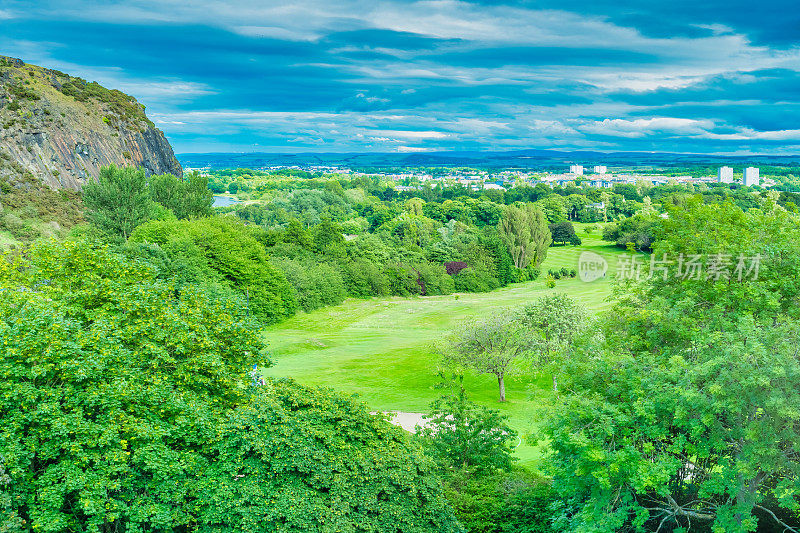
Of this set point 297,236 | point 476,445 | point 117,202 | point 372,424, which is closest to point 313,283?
point 297,236

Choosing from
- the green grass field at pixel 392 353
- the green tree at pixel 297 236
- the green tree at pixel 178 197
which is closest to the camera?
the green grass field at pixel 392 353

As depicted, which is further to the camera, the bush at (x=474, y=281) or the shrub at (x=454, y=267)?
the shrub at (x=454, y=267)

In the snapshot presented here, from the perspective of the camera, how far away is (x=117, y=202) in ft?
169

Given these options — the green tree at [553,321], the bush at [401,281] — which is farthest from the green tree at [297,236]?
the green tree at [553,321]

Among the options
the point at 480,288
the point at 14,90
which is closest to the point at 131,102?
the point at 14,90

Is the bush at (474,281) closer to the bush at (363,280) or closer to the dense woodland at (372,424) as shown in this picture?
the bush at (363,280)

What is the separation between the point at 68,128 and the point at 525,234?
69713 mm

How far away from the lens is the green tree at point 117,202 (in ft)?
165

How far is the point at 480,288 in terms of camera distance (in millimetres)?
85438

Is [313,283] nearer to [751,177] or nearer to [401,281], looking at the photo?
[401,281]

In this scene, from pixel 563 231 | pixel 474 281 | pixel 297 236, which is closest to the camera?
pixel 297 236

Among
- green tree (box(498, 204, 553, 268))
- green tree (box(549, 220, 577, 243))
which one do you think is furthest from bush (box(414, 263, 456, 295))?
green tree (box(549, 220, 577, 243))

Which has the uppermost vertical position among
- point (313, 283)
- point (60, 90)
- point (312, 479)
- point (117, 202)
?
point (60, 90)

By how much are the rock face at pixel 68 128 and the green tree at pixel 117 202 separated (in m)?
21.7
